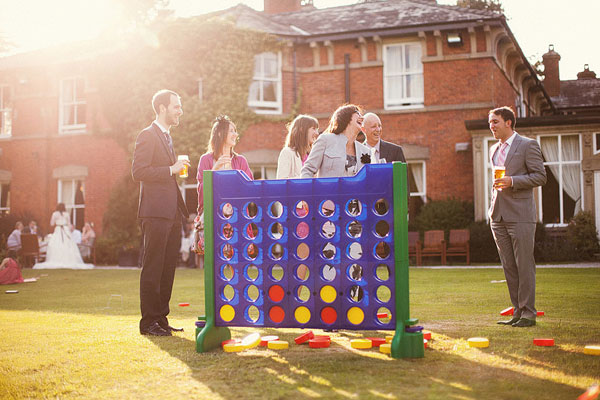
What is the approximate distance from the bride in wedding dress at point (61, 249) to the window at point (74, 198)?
4227 millimetres

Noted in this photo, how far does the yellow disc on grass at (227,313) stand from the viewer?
5.30 meters

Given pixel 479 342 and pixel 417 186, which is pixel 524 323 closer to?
pixel 479 342

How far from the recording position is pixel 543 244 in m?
18.5

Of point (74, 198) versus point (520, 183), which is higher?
point (74, 198)

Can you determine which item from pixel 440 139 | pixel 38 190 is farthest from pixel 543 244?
pixel 38 190

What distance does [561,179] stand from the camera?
20.4m

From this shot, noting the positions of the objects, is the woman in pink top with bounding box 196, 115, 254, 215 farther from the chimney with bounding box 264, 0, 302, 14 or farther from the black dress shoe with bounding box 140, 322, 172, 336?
the chimney with bounding box 264, 0, 302, 14

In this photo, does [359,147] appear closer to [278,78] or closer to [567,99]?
[278,78]

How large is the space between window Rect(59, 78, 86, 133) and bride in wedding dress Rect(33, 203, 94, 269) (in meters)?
5.76

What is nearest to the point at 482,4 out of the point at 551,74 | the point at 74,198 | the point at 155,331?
the point at 551,74

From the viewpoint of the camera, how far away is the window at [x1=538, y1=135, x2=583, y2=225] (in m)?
20.2

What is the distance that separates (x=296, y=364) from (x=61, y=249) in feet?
57.1

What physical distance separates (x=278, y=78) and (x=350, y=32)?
9.34 ft

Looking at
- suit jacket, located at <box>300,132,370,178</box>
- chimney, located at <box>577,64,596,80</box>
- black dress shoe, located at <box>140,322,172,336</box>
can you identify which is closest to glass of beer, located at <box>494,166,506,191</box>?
suit jacket, located at <box>300,132,370,178</box>
